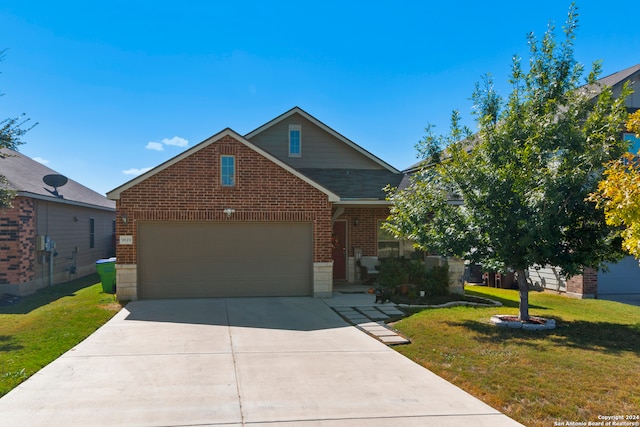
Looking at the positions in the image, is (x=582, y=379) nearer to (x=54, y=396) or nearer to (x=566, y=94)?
(x=566, y=94)

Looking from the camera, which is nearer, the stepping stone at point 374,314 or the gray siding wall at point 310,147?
the stepping stone at point 374,314

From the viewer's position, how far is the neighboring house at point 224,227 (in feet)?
38.3

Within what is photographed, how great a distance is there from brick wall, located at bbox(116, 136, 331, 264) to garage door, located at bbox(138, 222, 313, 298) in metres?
0.31

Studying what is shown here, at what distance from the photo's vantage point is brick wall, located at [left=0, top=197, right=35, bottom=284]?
1332cm

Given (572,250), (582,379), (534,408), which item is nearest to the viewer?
(534,408)

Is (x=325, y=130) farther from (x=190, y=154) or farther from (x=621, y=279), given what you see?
(x=621, y=279)

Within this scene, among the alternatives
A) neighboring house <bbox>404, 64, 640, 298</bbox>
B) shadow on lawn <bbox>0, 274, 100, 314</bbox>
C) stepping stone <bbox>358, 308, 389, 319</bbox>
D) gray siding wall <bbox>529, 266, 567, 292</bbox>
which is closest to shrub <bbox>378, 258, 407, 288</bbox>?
→ stepping stone <bbox>358, 308, 389, 319</bbox>

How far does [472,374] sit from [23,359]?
658 cm

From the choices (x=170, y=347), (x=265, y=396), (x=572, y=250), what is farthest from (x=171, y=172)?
(x=572, y=250)

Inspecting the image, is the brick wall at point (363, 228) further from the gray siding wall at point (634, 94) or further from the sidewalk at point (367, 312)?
the gray siding wall at point (634, 94)

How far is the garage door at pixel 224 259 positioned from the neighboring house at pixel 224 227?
0.09 ft

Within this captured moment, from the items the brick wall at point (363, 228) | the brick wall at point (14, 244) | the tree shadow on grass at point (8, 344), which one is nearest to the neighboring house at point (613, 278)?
the brick wall at point (363, 228)

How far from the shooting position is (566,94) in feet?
28.8

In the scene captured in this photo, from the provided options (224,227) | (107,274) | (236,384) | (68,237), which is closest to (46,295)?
(107,274)
